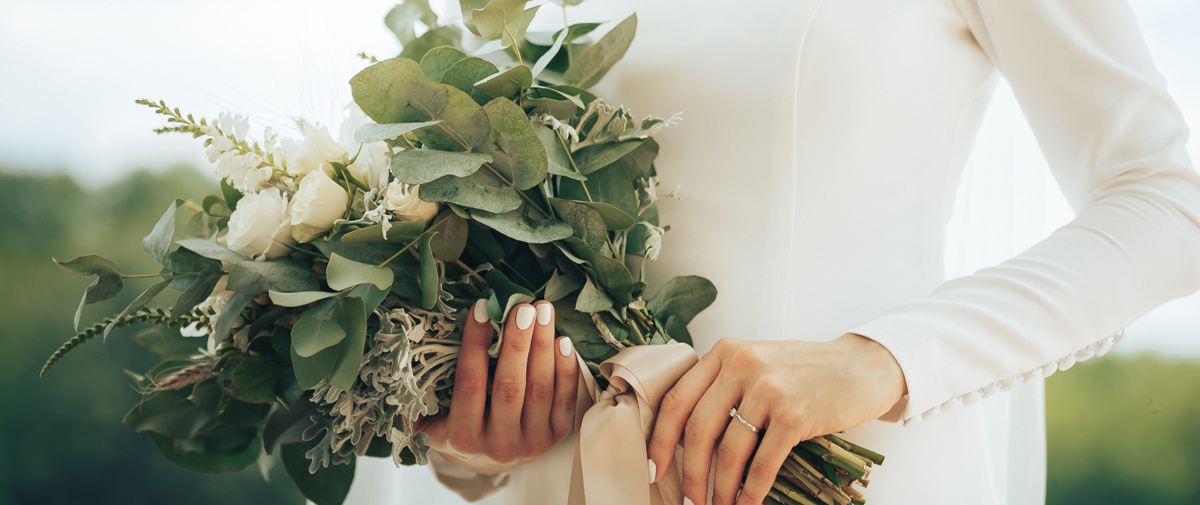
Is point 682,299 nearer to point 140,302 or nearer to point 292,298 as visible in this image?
point 292,298

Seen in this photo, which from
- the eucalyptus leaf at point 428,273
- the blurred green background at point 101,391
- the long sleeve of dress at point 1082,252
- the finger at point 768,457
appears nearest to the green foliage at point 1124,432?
the blurred green background at point 101,391

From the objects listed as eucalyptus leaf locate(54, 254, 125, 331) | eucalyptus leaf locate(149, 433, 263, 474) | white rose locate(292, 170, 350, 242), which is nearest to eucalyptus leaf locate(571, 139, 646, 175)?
white rose locate(292, 170, 350, 242)

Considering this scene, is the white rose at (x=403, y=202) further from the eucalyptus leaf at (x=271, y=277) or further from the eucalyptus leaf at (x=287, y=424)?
the eucalyptus leaf at (x=287, y=424)

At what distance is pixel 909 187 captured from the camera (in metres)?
0.69

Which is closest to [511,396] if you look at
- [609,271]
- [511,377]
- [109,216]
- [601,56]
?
[511,377]

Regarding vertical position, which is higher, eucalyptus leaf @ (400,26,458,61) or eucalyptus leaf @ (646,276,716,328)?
eucalyptus leaf @ (400,26,458,61)

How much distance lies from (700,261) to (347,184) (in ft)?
1.23

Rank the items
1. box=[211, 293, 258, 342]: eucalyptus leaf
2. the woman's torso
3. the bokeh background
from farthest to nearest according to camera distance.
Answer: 1. the bokeh background
2. the woman's torso
3. box=[211, 293, 258, 342]: eucalyptus leaf

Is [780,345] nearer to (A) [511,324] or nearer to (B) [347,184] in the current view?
(A) [511,324]

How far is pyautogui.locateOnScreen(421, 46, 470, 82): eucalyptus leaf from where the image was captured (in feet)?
1.79

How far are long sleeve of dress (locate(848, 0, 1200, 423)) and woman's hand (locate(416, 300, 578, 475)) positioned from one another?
27 cm

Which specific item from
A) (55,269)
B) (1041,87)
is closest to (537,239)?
(1041,87)

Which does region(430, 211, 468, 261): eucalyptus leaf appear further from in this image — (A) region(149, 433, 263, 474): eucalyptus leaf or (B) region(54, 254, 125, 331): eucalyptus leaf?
(A) region(149, 433, 263, 474): eucalyptus leaf

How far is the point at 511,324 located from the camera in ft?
1.77
